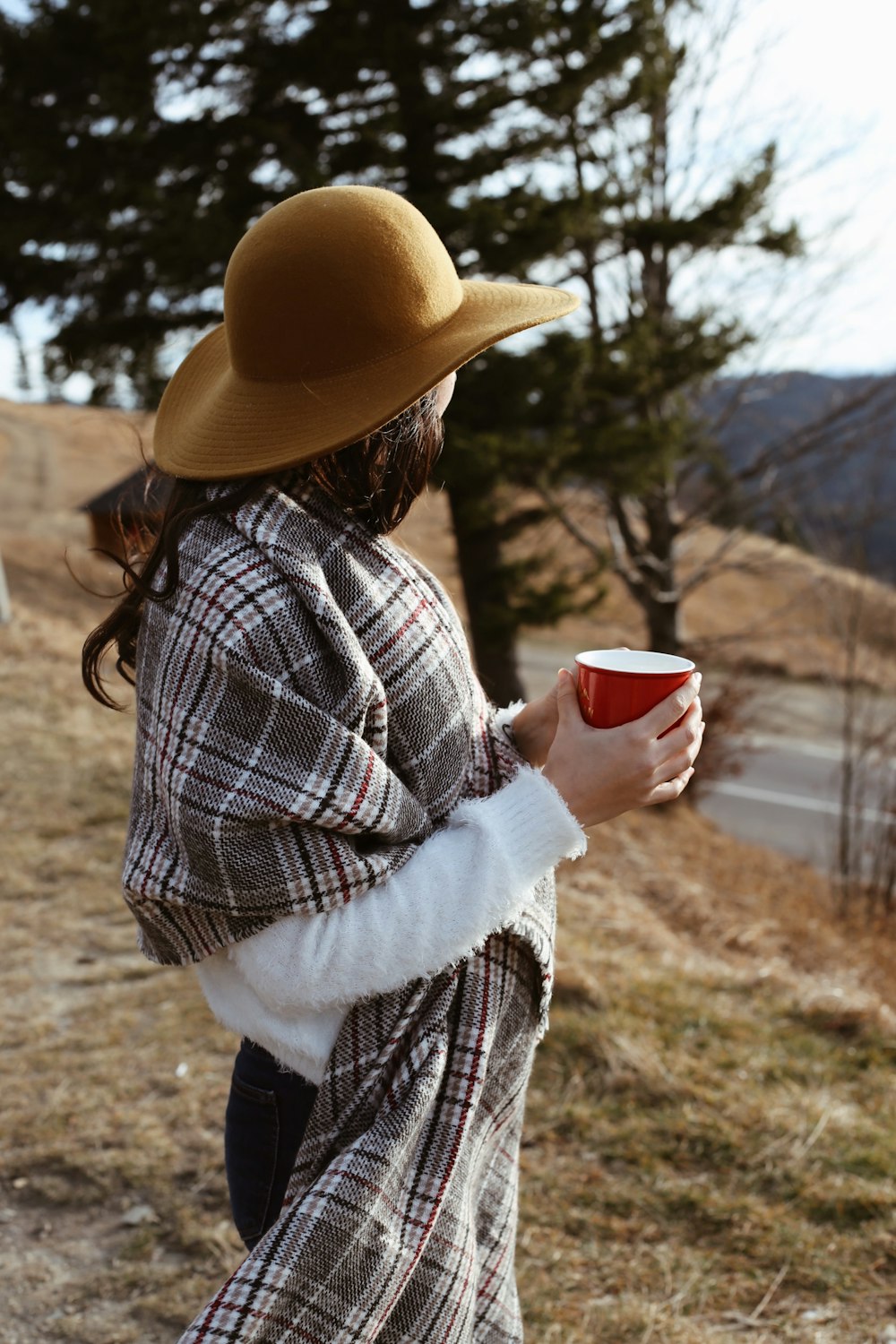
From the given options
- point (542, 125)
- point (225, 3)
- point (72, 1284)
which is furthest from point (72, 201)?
point (72, 1284)

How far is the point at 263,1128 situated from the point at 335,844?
1.58 feet

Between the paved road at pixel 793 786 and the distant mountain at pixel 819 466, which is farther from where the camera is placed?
the paved road at pixel 793 786

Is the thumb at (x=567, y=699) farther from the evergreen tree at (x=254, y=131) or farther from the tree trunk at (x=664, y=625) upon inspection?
the tree trunk at (x=664, y=625)

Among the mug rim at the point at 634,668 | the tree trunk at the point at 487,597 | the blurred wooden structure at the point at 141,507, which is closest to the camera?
the mug rim at the point at 634,668

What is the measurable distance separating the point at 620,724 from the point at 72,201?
20.0ft

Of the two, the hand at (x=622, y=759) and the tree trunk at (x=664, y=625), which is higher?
the hand at (x=622, y=759)

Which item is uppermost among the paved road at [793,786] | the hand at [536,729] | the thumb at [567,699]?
the thumb at [567,699]

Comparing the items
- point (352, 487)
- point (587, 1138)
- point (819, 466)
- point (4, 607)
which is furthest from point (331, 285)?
point (4, 607)

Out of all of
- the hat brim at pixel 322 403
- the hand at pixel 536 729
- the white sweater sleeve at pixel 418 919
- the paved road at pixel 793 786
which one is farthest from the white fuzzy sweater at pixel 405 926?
the paved road at pixel 793 786

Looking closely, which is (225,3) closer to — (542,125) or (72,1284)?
(542,125)

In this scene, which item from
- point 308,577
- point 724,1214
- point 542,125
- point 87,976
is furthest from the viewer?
point 542,125

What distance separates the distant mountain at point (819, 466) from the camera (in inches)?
332

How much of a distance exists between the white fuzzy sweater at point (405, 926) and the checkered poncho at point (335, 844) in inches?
1.0

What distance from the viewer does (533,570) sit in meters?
6.89
